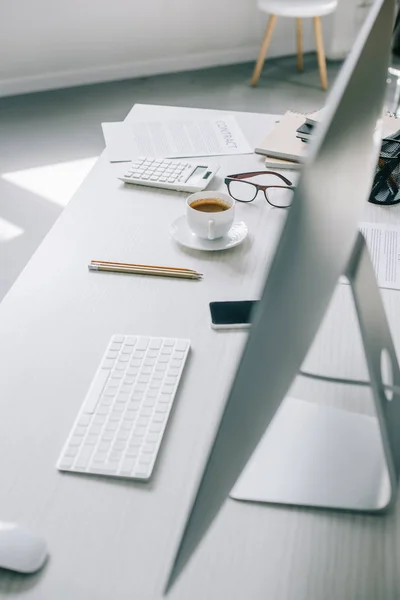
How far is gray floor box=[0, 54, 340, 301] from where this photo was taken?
271 centimetres

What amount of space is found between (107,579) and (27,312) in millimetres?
494

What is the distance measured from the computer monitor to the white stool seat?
3.36 meters

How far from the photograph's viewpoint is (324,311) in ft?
1.63

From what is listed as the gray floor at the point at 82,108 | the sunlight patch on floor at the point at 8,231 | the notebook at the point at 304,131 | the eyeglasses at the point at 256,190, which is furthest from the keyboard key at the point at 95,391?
the sunlight patch on floor at the point at 8,231

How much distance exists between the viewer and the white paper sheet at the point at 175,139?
157 cm

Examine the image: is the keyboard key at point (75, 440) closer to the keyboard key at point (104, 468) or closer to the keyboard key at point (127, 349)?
the keyboard key at point (104, 468)

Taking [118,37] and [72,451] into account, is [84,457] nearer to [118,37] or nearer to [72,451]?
[72,451]

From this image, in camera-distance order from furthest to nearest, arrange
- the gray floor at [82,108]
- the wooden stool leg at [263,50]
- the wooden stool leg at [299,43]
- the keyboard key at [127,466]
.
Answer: the wooden stool leg at [299,43], the wooden stool leg at [263,50], the gray floor at [82,108], the keyboard key at [127,466]

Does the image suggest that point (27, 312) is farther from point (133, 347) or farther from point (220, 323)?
point (220, 323)

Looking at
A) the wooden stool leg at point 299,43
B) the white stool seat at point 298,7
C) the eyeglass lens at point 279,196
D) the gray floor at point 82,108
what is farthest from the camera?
the wooden stool leg at point 299,43

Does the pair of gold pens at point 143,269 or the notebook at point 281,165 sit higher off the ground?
the pair of gold pens at point 143,269

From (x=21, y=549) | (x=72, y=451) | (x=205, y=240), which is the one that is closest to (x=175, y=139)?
(x=205, y=240)

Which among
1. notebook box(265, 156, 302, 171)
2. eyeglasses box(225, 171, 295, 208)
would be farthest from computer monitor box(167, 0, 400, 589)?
notebook box(265, 156, 302, 171)

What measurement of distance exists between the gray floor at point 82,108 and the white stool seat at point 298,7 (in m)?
0.44
